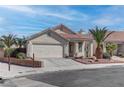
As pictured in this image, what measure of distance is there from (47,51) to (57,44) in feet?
6.57

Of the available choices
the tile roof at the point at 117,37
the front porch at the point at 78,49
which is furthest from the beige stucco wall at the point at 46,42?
the tile roof at the point at 117,37

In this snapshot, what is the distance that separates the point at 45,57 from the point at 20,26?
4.80 meters

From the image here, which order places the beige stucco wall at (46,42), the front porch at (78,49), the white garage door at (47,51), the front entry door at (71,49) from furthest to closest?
the front entry door at (71,49), the front porch at (78,49), the white garage door at (47,51), the beige stucco wall at (46,42)

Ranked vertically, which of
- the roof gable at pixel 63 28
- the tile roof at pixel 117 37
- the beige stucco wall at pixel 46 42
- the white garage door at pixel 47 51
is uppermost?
the roof gable at pixel 63 28

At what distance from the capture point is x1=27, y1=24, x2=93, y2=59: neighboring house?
3388cm

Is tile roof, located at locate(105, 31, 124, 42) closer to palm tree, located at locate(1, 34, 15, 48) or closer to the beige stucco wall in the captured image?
the beige stucco wall

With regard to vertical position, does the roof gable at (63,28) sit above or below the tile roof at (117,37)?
above

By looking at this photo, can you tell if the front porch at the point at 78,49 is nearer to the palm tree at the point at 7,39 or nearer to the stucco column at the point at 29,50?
the stucco column at the point at 29,50

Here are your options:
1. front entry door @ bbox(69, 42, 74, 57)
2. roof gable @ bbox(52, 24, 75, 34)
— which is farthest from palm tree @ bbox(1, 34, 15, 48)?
front entry door @ bbox(69, 42, 74, 57)

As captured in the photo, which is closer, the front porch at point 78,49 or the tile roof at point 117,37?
the front porch at point 78,49

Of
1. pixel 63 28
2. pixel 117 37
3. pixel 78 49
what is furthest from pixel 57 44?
pixel 117 37

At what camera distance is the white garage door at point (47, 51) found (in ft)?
111

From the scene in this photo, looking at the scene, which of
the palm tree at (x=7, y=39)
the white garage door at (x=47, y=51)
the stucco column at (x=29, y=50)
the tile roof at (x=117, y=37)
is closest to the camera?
the stucco column at (x=29, y=50)
